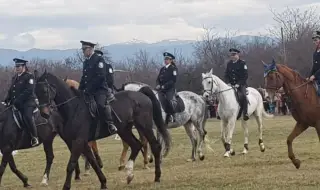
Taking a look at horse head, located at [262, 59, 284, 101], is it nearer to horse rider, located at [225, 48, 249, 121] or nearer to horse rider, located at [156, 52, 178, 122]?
horse rider, located at [156, 52, 178, 122]

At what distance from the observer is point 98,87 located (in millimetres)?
13812

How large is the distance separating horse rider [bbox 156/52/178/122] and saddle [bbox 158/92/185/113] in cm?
9

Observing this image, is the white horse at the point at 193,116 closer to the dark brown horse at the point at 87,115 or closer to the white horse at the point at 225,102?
the white horse at the point at 225,102

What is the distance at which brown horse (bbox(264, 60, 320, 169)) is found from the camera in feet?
49.2

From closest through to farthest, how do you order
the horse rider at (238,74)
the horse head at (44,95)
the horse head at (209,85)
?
the horse head at (44,95)
the horse head at (209,85)
the horse rider at (238,74)

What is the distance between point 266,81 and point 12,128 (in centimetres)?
617

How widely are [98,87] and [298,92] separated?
15.8 ft

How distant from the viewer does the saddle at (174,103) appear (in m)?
19.0

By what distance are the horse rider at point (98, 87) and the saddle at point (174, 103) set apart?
5096 millimetres

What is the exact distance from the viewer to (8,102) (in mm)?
15188

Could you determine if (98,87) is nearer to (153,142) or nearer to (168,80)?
(153,142)

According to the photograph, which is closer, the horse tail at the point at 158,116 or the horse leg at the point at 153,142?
the horse leg at the point at 153,142

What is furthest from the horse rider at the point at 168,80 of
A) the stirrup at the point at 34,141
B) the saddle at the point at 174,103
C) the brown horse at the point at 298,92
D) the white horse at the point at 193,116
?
the stirrup at the point at 34,141

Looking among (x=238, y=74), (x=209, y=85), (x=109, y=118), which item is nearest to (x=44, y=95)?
(x=109, y=118)
